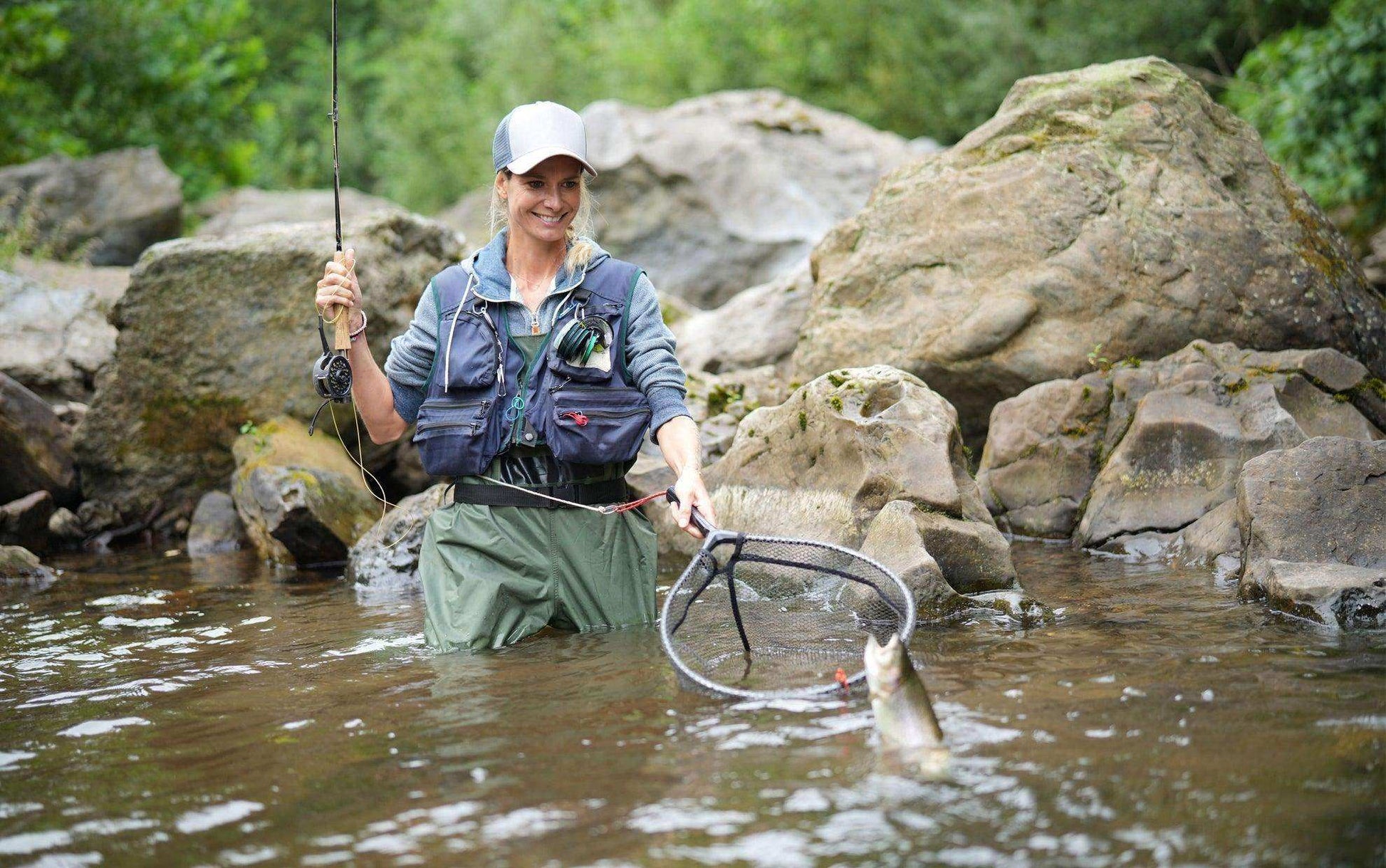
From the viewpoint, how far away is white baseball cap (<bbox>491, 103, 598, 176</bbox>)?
4930mm

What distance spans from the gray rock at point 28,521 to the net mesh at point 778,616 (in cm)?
605

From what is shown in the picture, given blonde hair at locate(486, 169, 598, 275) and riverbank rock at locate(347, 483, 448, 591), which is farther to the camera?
riverbank rock at locate(347, 483, 448, 591)

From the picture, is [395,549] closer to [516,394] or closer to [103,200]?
[516,394]

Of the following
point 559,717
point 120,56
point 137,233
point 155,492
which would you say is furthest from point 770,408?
point 120,56

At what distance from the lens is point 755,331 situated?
1091 cm

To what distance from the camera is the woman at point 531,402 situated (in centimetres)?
507

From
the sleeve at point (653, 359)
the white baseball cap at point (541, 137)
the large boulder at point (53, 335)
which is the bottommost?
the sleeve at point (653, 359)

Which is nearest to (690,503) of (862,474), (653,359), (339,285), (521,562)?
(653,359)

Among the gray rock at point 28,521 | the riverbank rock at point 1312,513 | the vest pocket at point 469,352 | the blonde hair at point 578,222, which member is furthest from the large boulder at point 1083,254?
the gray rock at point 28,521

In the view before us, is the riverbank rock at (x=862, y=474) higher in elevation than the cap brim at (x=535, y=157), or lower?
lower

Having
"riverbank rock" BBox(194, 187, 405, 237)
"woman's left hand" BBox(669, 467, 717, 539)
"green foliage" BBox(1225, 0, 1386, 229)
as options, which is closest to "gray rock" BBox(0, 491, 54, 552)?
"woman's left hand" BBox(669, 467, 717, 539)

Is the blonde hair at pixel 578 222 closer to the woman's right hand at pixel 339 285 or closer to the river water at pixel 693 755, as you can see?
the woman's right hand at pixel 339 285

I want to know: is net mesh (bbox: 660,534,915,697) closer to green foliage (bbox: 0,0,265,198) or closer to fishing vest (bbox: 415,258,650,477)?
fishing vest (bbox: 415,258,650,477)

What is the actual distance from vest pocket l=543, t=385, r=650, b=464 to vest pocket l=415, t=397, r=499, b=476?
245 mm
